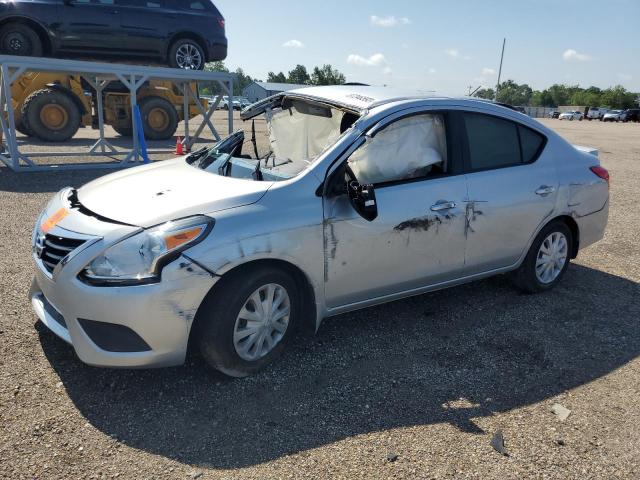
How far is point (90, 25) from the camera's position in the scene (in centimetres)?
1031

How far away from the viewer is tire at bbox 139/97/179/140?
16913mm

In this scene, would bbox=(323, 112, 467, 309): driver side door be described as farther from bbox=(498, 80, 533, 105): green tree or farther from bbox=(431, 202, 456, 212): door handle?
bbox=(498, 80, 533, 105): green tree

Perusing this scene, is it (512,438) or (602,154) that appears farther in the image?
(602,154)

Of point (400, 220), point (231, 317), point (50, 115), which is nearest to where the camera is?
point (231, 317)

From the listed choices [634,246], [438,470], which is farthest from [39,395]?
[634,246]

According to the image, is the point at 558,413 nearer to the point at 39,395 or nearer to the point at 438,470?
the point at 438,470

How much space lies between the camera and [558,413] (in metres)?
3.03

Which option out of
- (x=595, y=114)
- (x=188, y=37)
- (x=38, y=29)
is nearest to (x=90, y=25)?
(x=38, y=29)

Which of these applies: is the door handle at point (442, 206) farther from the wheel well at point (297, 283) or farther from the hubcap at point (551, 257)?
the hubcap at point (551, 257)

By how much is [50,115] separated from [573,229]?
14414mm

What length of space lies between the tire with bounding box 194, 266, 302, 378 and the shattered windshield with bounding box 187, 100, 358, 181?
696mm

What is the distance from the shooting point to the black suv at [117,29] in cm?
997

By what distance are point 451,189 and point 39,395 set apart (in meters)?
2.93

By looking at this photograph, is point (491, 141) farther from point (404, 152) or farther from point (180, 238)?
point (180, 238)
